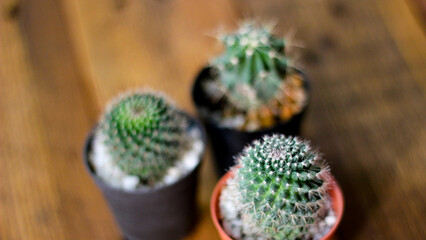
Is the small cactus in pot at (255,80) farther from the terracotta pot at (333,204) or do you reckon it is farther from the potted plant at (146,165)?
the terracotta pot at (333,204)

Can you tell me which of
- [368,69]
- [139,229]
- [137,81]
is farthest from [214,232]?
[368,69]

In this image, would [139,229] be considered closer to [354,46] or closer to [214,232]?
[214,232]

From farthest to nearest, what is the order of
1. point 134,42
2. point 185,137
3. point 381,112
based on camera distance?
point 134,42 < point 381,112 < point 185,137

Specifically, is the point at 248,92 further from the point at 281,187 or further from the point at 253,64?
the point at 281,187

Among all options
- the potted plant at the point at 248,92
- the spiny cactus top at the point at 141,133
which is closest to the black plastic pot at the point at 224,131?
the potted plant at the point at 248,92

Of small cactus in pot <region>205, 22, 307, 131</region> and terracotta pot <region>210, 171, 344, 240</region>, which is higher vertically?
small cactus in pot <region>205, 22, 307, 131</region>

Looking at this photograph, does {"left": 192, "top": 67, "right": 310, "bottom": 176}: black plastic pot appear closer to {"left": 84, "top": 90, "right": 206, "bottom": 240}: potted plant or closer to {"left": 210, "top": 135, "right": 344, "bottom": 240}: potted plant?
{"left": 84, "top": 90, "right": 206, "bottom": 240}: potted plant

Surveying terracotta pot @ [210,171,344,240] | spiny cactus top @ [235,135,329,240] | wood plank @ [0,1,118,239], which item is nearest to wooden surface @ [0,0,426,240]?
wood plank @ [0,1,118,239]
